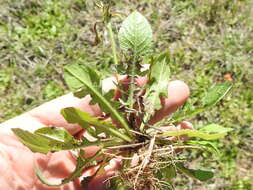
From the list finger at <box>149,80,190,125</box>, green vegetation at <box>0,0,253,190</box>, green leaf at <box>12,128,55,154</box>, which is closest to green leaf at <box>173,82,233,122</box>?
finger at <box>149,80,190,125</box>

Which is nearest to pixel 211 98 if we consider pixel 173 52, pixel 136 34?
pixel 136 34

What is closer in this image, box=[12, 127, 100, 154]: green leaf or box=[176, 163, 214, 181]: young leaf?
box=[12, 127, 100, 154]: green leaf

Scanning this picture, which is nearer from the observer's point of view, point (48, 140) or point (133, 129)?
point (48, 140)

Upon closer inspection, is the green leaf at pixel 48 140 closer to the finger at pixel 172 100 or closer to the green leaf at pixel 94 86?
the green leaf at pixel 94 86

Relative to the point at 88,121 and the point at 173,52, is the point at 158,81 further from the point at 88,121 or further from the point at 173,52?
the point at 173,52

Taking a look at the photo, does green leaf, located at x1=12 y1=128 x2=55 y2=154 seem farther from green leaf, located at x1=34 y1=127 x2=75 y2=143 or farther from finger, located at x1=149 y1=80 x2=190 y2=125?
finger, located at x1=149 y1=80 x2=190 y2=125

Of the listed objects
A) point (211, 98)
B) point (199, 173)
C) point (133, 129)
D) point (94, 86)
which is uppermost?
point (94, 86)

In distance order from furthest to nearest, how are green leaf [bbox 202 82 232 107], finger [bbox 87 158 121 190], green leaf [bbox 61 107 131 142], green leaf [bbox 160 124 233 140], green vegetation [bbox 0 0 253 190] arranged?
green vegetation [bbox 0 0 253 190], finger [bbox 87 158 121 190], green leaf [bbox 202 82 232 107], green leaf [bbox 160 124 233 140], green leaf [bbox 61 107 131 142]
